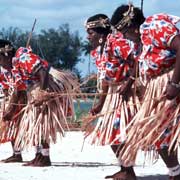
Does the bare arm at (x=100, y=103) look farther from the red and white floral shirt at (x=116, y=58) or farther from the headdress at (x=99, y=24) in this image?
the headdress at (x=99, y=24)

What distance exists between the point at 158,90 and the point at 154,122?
0.25 m

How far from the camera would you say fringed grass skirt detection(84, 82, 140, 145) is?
610 cm

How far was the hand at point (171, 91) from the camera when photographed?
520 centimetres

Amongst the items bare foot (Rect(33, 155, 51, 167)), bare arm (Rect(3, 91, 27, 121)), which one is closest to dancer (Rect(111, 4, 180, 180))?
bare foot (Rect(33, 155, 51, 167))

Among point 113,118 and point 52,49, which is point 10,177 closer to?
point 113,118

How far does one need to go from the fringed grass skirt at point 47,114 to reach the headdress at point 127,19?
1558 millimetres

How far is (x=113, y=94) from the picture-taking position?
6.27 meters

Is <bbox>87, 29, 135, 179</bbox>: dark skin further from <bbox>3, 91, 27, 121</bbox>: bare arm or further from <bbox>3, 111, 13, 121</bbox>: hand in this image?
<bbox>3, 111, 13, 121</bbox>: hand

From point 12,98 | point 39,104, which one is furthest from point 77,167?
point 12,98

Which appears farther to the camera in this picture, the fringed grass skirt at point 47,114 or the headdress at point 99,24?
the fringed grass skirt at point 47,114

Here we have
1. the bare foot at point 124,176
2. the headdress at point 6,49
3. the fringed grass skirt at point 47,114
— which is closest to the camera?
the bare foot at point 124,176

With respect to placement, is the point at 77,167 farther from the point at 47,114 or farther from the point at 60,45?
the point at 60,45

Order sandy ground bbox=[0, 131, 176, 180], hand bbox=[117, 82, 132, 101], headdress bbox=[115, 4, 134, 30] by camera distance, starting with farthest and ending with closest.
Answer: sandy ground bbox=[0, 131, 176, 180]
hand bbox=[117, 82, 132, 101]
headdress bbox=[115, 4, 134, 30]

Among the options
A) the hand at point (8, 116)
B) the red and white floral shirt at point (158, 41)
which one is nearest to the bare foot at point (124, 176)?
the red and white floral shirt at point (158, 41)
